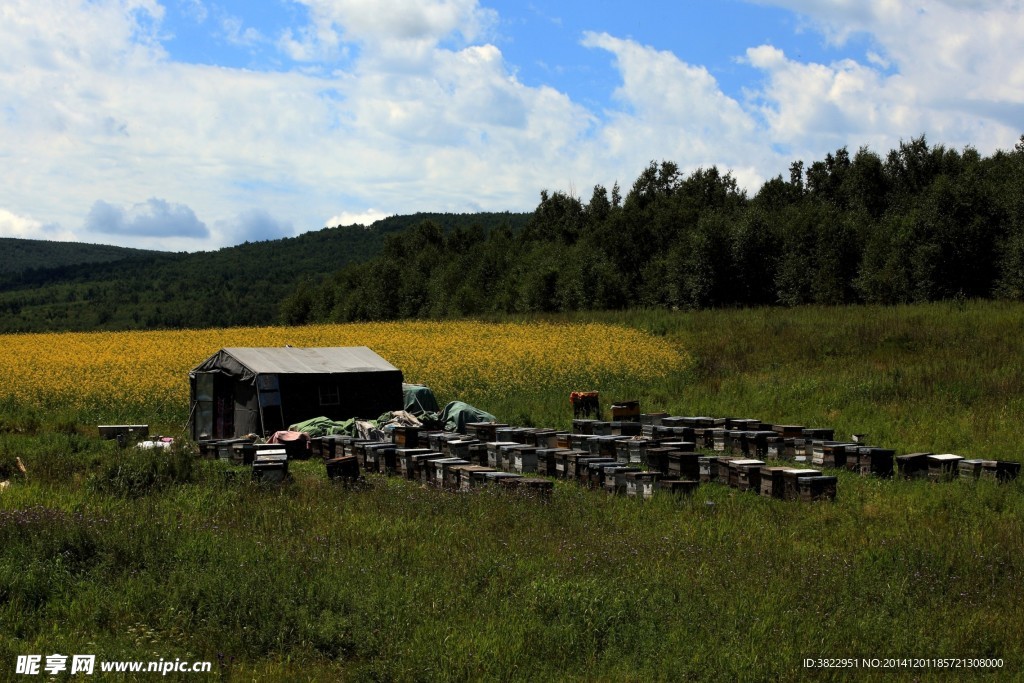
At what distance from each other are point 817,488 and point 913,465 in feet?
10.2

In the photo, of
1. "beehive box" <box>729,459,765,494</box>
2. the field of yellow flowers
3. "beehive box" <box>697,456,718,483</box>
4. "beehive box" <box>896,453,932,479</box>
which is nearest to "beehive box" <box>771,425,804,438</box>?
"beehive box" <box>896,453,932,479</box>

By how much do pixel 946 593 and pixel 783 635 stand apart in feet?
7.81

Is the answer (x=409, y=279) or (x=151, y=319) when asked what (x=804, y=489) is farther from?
(x=151, y=319)

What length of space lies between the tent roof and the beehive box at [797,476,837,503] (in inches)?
532

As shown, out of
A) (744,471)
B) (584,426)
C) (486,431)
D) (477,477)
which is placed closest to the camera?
(477,477)

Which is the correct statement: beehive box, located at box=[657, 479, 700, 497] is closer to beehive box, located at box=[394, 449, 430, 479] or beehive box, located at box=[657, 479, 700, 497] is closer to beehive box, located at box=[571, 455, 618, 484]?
beehive box, located at box=[571, 455, 618, 484]

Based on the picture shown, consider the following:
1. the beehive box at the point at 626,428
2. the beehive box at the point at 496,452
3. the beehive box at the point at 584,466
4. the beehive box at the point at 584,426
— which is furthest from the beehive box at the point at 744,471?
the beehive box at the point at 584,426

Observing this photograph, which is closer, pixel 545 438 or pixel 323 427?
pixel 545 438

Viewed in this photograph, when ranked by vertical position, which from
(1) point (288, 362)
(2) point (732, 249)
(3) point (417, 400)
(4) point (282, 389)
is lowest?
(3) point (417, 400)

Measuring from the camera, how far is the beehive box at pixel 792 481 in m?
14.4

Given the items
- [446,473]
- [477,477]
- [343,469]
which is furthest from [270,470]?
[477,477]

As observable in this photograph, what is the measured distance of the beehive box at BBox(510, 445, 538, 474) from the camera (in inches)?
686

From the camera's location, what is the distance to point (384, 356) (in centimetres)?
3953

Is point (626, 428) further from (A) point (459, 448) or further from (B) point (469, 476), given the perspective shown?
(B) point (469, 476)
